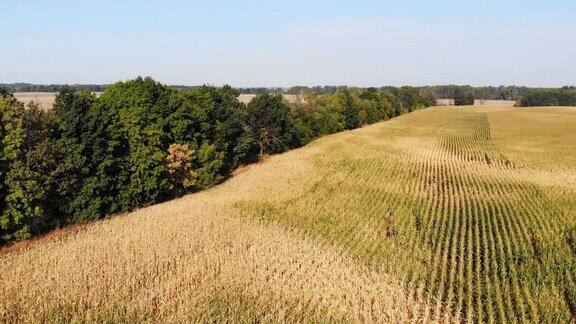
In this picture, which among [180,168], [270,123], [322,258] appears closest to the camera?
[322,258]

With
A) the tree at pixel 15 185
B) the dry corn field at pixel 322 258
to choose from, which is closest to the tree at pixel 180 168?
the dry corn field at pixel 322 258

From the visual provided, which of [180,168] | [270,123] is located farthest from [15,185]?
[270,123]

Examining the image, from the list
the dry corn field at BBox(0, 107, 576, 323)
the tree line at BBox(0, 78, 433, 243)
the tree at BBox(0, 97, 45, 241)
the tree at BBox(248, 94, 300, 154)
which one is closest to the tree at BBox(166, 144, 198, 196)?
the tree line at BBox(0, 78, 433, 243)

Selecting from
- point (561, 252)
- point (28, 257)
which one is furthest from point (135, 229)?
point (561, 252)

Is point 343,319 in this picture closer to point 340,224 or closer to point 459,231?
point 340,224

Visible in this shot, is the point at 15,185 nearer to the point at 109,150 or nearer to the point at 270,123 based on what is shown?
the point at 109,150

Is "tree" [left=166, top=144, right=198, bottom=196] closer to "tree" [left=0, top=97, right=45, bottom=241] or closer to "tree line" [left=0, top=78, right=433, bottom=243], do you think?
"tree line" [left=0, top=78, right=433, bottom=243]

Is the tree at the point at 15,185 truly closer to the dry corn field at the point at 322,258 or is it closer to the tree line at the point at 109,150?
the tree line at the point at 109,150
